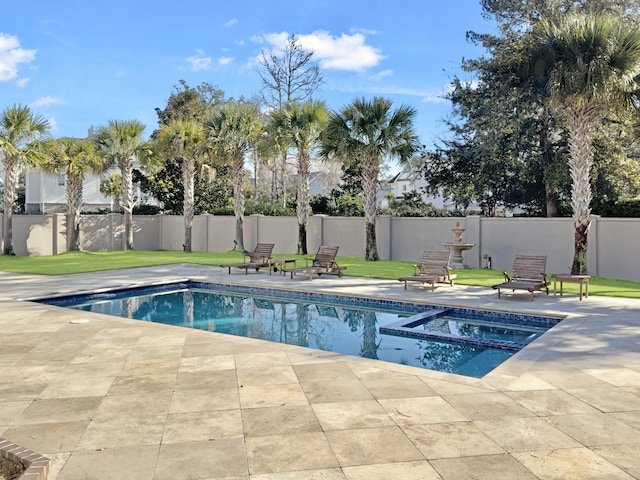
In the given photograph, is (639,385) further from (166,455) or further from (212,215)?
(212,215)

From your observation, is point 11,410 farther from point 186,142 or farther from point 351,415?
point 186,142

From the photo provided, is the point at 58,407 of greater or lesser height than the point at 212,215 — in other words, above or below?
below

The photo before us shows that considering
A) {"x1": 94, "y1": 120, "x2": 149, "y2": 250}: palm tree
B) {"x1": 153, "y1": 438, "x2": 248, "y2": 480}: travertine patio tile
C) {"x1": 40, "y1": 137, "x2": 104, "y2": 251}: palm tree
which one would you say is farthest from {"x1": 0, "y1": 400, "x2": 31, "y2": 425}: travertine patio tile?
{"x1": 94, "y1": 120, "x2": 149, "y2": 250}: palm tree

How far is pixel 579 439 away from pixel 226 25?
76.8 ft

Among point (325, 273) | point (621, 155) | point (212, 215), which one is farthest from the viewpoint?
point (212, 215)

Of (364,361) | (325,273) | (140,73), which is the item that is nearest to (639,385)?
(364,361)

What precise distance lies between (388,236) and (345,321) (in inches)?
456

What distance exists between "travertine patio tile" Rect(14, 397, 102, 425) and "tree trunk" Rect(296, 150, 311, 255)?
1742cm

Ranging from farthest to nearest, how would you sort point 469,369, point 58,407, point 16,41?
1. point 16,41
2. point 469,369
3. point 58,407

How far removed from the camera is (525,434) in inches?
168

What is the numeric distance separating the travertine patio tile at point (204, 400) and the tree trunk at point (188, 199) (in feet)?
71.0

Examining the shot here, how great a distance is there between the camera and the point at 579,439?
4164 mm

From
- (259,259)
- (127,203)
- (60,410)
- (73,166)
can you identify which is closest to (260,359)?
(60,410)

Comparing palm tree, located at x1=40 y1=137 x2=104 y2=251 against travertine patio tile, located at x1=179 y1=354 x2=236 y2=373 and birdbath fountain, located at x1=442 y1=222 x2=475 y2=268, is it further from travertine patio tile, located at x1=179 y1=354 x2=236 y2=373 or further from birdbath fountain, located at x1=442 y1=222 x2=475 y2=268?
travertine patio tile, located at x1=179 y1=354 x2=236 y2=373
